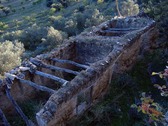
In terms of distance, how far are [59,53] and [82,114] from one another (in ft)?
9.16

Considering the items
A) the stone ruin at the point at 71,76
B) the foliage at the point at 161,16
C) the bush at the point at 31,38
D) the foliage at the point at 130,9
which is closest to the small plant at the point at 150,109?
the stone ruin at the point at 71,76

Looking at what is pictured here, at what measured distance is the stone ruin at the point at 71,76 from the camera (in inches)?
236

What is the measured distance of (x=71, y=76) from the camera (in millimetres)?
9062

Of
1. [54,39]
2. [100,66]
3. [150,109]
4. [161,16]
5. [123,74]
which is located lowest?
[54,39]

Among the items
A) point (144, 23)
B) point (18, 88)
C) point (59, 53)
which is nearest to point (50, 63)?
point (59, 53)

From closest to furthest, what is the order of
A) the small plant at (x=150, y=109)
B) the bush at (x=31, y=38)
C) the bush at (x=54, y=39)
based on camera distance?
1. the small plant at (x=150, y=109)
2. the bush at (x=54, y=39)
3. the bush at (x=31, y=38)

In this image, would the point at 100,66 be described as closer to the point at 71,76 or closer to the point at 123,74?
the point at 123,74

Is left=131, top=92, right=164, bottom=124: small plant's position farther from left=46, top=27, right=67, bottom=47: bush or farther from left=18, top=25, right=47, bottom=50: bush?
left=18, top=25, right=47, bottom=50: bush

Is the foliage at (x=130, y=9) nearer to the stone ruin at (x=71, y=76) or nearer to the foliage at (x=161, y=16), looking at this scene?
the foliage at (x=161, y=16)

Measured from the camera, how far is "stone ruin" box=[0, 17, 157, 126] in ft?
19.7

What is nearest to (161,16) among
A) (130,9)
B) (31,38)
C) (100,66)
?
(100,66)

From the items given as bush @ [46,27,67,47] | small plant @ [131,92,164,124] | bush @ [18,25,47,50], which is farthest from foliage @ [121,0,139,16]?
small plant @ [131,92,164,124]

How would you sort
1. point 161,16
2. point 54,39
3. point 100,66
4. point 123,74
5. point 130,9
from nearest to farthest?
point 100,66 < point 123,74 < point 161,16 < point 54,39 < point 130,9

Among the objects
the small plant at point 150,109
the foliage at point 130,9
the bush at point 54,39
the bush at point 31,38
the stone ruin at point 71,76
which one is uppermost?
the small plant at point 150,109
